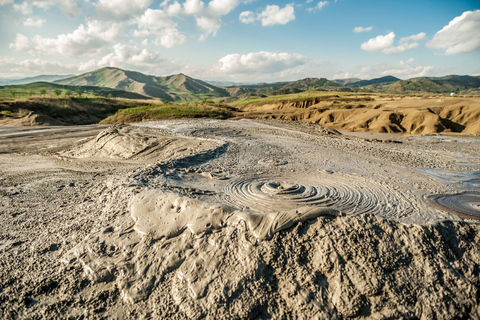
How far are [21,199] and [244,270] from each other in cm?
662

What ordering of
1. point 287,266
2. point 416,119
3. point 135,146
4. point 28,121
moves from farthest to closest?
point 28,121
point 416,119
point 135,146
point 287,266

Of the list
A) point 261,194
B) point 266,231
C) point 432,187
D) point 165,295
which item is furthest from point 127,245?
point 432,187

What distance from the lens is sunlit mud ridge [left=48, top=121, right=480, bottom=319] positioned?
3264mm

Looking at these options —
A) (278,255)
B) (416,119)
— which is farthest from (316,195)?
(416,119)

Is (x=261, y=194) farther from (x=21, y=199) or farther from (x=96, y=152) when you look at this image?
(x=96, y=152)

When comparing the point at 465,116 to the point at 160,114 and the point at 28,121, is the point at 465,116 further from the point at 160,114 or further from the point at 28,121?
the point at 28,121

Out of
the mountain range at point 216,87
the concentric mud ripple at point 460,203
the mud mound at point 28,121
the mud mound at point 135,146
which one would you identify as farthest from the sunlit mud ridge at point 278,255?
the mountain range at point 216,87

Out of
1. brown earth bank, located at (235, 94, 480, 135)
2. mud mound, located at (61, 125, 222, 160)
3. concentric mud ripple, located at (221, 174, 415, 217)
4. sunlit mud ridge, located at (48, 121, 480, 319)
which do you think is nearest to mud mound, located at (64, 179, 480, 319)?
sunlit mud ridge, located at (48, 121, 480, 319)

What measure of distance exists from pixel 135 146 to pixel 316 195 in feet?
29.4

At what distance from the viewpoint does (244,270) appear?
11.5 ft

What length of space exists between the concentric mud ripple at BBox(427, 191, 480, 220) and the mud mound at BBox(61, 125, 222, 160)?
719cm

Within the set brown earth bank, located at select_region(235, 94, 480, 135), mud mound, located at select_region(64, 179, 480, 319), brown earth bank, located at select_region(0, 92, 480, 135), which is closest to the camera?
mud mound, located at select_region(64, 179, 480, 319)

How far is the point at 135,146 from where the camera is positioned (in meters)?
11.3

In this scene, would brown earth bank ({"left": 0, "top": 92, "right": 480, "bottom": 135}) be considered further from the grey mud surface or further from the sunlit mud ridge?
the sunlit mud ridge
